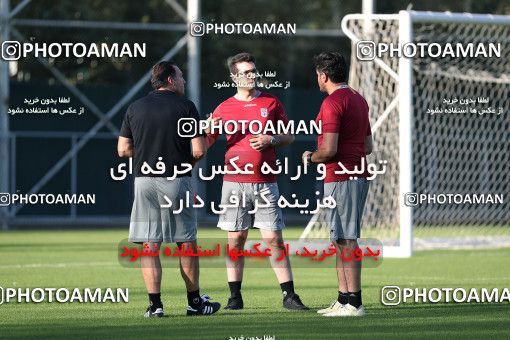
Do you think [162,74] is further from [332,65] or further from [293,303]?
[293,303]

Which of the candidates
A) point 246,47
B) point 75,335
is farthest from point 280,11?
point 75,335

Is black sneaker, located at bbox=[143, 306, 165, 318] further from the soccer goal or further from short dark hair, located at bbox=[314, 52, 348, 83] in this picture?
the soccer goal

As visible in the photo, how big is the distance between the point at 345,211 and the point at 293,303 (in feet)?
3.56

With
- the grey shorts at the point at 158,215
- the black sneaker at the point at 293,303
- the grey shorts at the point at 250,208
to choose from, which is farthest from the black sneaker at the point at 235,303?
the grey shorts at the point at 158,215

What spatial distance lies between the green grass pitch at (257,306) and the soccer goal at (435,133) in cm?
101

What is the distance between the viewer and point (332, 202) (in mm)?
A: 11312

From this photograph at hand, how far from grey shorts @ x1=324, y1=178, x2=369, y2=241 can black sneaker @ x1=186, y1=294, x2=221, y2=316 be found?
115 cm

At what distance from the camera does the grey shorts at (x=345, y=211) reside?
11250mm

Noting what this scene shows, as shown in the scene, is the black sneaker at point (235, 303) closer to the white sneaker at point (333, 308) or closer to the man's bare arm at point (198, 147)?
the white sneaker at point (333, 308)

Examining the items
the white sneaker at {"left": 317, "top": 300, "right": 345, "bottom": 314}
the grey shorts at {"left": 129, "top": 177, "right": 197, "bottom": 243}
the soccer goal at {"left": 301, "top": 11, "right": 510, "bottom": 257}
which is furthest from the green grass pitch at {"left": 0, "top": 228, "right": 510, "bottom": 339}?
the soccer goal at {"left": 301, "top": 11, "right": 510, "bottom": 257}

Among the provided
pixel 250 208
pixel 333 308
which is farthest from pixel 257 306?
pixel 333 308

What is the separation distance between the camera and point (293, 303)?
38.9 feet

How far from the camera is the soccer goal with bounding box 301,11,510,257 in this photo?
1852cm

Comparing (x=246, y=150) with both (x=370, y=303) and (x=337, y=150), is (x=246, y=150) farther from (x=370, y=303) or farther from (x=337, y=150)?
(x=370, y=303)
